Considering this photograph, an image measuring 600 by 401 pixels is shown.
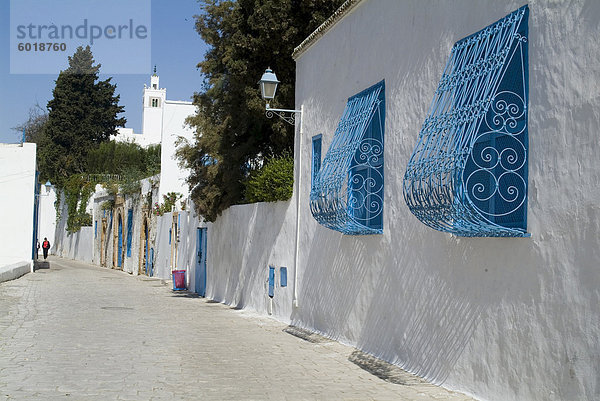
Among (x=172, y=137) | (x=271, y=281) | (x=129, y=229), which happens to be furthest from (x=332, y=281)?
(x=129, y=229)

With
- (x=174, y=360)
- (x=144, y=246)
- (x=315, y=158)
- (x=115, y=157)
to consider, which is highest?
(x=115, y=157)

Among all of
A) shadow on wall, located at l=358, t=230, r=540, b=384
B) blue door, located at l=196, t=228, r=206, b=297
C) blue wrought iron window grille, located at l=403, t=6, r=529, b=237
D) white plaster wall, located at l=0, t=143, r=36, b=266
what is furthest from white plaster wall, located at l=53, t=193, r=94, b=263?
blue wrought iron window grille, located at l=403, t=6, r=529, b=237

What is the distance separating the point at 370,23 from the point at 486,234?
15.9 ft

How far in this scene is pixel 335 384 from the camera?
7562mm

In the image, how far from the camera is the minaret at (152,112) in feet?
248

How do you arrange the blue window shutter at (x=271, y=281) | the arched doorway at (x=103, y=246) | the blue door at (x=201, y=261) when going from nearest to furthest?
the blue window shutter at (x=271, y=281), the blue door at (x=201, y=261), the arched doorway at (x=103, y=246)

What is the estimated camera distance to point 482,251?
6551 millimetres

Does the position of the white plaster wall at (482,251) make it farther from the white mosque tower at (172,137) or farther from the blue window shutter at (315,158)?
the white mosque tower at (172,137)

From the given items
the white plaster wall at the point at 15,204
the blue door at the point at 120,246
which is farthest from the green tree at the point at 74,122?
the white plaster wall at the point at 15,204

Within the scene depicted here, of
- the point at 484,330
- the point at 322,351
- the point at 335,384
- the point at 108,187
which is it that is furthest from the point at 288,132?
the point at 108,187

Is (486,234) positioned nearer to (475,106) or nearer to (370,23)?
(475,106)

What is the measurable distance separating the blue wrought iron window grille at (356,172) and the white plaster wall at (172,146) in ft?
56.0

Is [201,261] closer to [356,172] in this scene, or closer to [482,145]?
[356,172]

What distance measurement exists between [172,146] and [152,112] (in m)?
56.5
